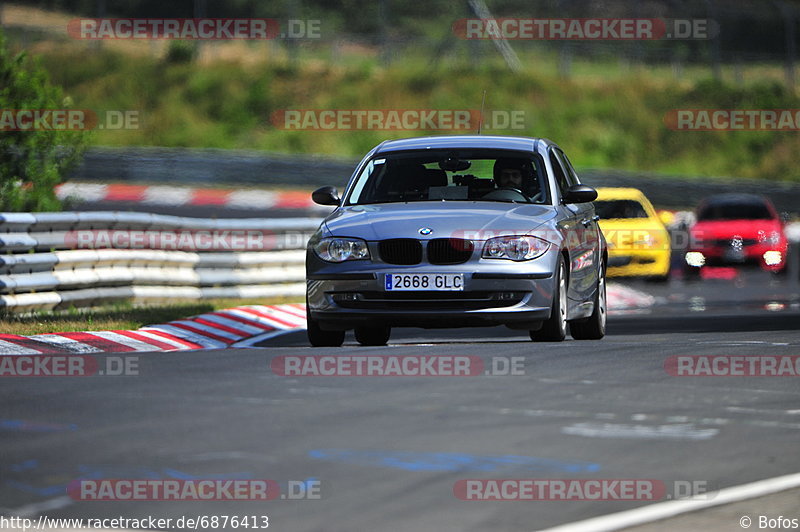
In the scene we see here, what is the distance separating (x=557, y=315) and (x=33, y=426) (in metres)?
4.83

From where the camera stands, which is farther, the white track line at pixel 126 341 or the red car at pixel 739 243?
the red car at pixel 739 243

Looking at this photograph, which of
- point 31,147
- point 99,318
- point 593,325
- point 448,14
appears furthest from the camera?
point 448,14

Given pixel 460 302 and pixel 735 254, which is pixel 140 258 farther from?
pixel 735 254

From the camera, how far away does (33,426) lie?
779 centimetres

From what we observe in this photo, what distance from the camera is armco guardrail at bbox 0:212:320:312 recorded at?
1566 centimetres

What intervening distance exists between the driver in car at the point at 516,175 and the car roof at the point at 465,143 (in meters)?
0.13

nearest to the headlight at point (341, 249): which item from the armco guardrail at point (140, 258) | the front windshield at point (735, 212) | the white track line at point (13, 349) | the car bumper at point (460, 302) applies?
the car bumper at point (460, 302)

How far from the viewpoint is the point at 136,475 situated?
263 inches

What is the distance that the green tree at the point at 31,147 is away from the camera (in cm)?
1838

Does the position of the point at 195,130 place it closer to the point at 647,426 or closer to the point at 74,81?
the point at 74,81

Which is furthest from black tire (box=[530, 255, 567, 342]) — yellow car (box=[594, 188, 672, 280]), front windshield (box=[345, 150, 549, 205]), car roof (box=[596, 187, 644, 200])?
car roof (box=[596, 187, 644, 200])

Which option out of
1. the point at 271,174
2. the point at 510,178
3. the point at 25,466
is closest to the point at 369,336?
the point at 510,178

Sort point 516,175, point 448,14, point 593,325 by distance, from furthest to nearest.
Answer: point 448,14, point 593,325, point 516,175

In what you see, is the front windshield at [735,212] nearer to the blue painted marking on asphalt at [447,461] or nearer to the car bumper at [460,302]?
the car bumper at [460,302]
